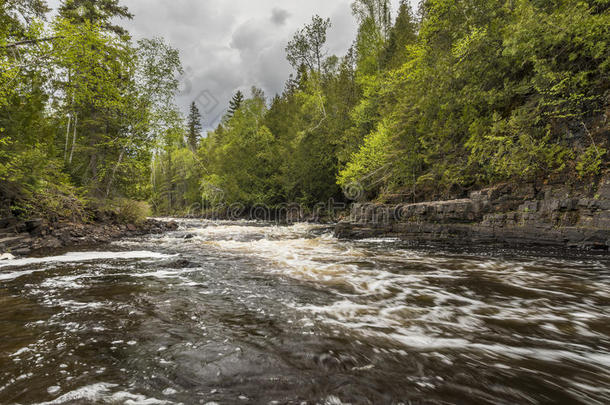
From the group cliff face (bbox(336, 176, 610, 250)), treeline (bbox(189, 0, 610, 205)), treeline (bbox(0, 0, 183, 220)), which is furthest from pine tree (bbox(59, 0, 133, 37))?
cliff face (bbox(336, 176, 610, 250))

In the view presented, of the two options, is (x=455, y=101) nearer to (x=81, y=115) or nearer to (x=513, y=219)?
(x=513, y=219)

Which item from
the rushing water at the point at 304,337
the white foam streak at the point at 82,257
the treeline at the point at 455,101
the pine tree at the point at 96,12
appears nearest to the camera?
the rushing water at the point at 304,337

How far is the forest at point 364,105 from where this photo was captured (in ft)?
26.8

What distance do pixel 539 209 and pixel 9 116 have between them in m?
18.6

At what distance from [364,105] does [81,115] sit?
2126 centimetres

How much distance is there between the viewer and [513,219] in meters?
9.34

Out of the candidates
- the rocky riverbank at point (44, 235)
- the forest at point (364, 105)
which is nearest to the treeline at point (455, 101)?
the forest at point (364, 105)

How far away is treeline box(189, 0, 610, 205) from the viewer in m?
8.65

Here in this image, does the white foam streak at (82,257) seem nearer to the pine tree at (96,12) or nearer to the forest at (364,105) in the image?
the forest at (364,105)

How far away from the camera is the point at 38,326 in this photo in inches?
120

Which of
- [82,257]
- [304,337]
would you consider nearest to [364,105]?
[82,257]

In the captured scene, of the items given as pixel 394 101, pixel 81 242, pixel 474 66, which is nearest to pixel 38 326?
pixel 81 242

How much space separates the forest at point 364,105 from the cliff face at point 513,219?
0.98m

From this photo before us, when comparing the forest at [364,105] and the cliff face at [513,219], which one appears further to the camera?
the forest at [364,105]
